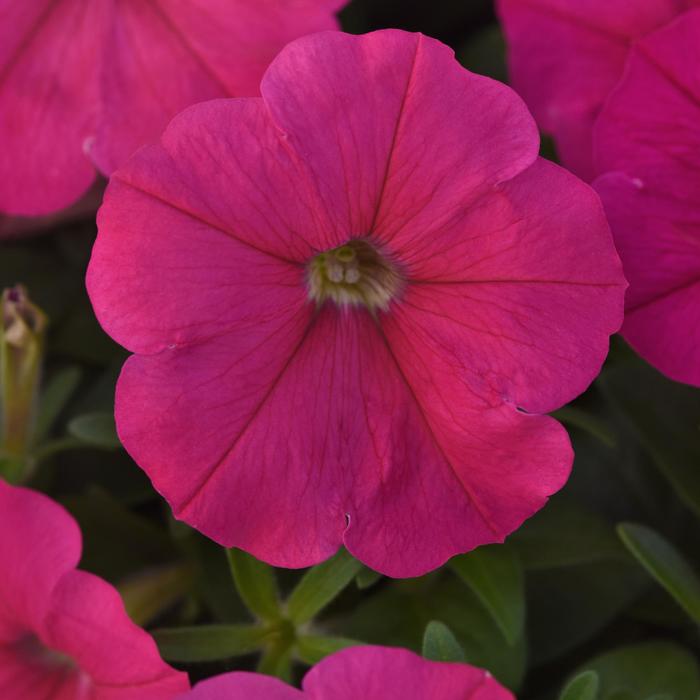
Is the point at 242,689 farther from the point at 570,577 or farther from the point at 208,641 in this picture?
the point at 570,577

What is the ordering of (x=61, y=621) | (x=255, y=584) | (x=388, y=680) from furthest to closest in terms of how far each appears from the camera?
(x=255, y=584)
(x=61, y=621)
(x=388, y=680)

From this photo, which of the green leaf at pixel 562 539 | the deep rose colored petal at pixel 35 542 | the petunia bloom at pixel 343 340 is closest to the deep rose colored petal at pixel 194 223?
the petunia bloom at pixel 343 340

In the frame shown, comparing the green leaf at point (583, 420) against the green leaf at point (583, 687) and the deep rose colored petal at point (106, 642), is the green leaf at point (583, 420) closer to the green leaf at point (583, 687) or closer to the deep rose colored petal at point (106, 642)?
the green leaf at point (583, 687)

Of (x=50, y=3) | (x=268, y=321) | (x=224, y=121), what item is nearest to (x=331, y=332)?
(x=268, y=321)

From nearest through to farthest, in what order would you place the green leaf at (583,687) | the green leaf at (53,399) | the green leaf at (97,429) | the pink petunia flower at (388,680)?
the pink petunia flower at (388,680) < the green leaf at (583,687) < the green leaf at (97,429) < the green leaf at (53,399)

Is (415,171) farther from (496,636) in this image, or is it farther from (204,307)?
(496,636)

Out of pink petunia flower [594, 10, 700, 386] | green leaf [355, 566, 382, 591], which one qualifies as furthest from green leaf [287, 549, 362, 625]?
pink petunia flower [594, 10, 700, 386]

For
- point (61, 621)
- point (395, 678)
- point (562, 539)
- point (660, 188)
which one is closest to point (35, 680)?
point (61, 621)
